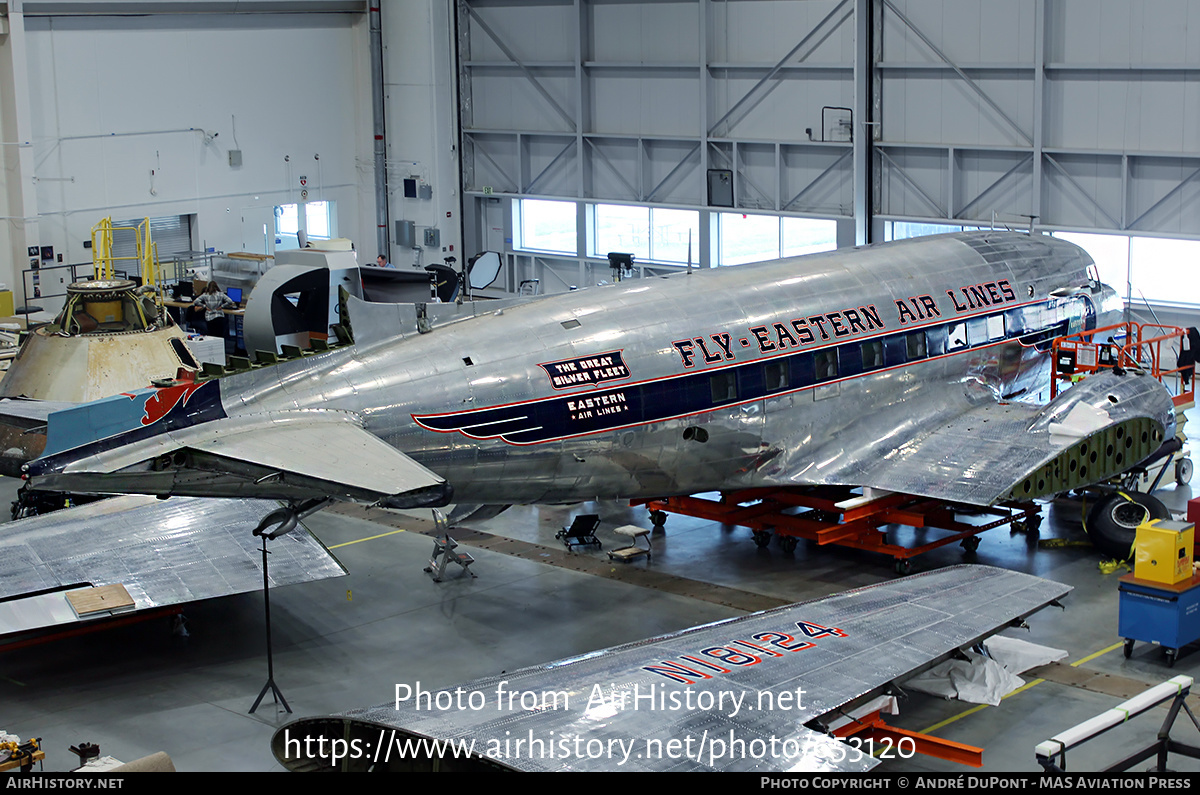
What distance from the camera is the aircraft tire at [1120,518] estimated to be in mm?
17906

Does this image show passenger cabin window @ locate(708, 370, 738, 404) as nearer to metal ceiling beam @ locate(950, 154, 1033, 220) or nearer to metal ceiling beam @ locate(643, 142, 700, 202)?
metal ceiling beam @ locate(950, 154, 1033, 220)

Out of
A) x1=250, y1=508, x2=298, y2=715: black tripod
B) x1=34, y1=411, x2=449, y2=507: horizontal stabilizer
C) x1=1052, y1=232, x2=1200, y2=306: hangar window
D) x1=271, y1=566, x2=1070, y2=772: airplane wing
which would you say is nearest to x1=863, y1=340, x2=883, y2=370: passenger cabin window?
x1=271, y1=566, x2=1070, y2=772: airplane wing

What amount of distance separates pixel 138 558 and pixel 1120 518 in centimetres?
1237

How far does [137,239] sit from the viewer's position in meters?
34.8

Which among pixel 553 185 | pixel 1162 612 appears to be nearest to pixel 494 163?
pixel 553 185

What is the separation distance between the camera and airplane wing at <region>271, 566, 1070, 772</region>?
1012 cm

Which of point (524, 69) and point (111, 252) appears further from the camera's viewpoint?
point (524, 69)

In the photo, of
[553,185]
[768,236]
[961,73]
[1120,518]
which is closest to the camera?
[1120,518]

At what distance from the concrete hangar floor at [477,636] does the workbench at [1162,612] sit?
36 centimetres

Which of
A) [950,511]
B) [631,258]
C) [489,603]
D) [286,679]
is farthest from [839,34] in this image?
[286,679]

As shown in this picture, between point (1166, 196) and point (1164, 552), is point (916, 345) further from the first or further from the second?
point (1166, 196)

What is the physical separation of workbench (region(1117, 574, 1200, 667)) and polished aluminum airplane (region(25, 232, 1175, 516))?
2328 mm

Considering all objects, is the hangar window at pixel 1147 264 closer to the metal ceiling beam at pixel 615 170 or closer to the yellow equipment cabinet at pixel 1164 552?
the metal ceiling beam at pixel 615 170

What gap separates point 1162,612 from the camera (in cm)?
1434
